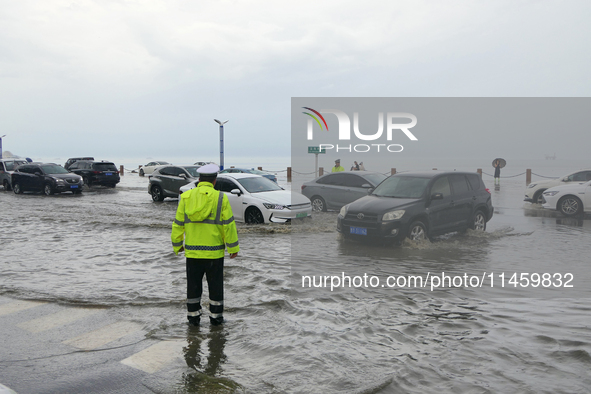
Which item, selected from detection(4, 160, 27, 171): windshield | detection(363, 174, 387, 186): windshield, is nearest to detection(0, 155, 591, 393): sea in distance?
detection(363, 174, 387, 186): windshield

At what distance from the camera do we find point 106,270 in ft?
28.7

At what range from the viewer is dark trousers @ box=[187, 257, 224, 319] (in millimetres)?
5645

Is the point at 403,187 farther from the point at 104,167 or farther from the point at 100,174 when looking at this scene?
the point at 104,167

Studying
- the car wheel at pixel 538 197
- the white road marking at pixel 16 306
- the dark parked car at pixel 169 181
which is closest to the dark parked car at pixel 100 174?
the dark parked car at pixel 169 181

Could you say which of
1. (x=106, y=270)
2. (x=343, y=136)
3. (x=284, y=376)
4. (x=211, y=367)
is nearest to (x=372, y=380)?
(x=284, y=376)

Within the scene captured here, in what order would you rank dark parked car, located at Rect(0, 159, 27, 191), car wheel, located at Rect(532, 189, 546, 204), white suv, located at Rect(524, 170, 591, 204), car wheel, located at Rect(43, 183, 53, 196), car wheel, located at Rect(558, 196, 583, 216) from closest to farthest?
car wheel, located at Rect(558, 196, 583, 216), white suv, located at Rect(524, 170, 591, 204), car wheel, located at Rect(532, 189, 546, 204), car wheel, located at Rect(43, 183, 53, 196), dark parked car, located at Rect(0, 159, 27, 191)

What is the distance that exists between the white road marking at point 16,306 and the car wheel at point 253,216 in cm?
786

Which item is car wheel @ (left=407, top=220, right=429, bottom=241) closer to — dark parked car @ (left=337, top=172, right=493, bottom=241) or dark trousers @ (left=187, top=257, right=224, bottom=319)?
dark parked car @ (left=337, top=172, right=493, bottom=241)

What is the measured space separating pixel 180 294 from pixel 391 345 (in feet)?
10.8

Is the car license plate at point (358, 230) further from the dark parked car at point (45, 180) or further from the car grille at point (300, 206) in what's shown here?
the dark parked car at point (45, 180)

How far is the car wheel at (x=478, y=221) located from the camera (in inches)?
471

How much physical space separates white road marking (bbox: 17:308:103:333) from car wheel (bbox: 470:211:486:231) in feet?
28.7

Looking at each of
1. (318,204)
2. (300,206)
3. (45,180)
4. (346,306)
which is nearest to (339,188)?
(318,204)

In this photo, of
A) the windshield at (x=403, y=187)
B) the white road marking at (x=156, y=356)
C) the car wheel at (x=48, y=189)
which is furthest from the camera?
the car wheel at (x=48, y=189)
